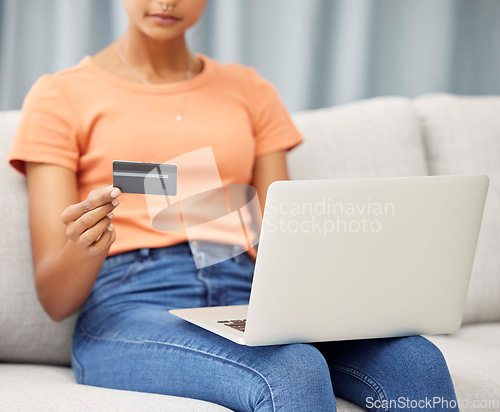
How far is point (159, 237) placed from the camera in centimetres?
106

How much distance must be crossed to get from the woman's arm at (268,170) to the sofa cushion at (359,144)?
13 centimetres

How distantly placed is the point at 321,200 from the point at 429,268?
196 millimetres

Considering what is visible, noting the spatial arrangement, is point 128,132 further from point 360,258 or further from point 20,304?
point 360,258

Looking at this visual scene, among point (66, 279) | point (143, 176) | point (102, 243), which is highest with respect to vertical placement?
point (143, 176)

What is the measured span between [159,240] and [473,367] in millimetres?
591

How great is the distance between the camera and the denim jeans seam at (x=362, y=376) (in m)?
0.82

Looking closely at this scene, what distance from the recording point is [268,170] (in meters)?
1.24

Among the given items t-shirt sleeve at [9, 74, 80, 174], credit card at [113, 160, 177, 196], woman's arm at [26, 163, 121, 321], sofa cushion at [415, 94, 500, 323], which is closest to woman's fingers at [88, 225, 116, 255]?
woman's arm at [26, 163, 121, 321]

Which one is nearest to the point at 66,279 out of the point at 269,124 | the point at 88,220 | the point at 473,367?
the point at 88,220

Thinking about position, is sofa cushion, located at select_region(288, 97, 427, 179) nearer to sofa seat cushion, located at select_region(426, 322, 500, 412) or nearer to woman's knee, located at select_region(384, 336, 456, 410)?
sofa seat cushion, located at select_region(426, 322, 500, 412)

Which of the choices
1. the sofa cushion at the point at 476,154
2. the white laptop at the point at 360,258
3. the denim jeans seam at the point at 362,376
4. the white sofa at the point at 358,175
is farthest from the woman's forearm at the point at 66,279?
the sofa cushion at the point at 476,154

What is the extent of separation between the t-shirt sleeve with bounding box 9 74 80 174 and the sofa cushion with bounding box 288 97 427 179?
518 mm

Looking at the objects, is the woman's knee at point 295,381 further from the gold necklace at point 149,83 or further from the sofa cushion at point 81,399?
the gold necklace at point 149,83

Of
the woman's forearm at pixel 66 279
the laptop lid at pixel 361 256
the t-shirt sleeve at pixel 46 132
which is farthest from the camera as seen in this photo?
the t-shirt sleeve at pixel 46 132
